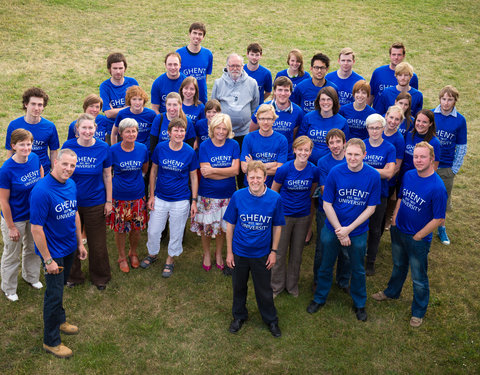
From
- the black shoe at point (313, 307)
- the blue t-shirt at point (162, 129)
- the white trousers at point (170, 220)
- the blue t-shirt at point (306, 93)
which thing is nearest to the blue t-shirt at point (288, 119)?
the blue t-shirt at point (306, 93)

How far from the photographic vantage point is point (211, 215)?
7371 millimetres

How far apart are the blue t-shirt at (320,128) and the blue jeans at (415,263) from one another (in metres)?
1.65

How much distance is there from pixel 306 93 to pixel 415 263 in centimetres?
369

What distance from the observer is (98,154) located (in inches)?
257

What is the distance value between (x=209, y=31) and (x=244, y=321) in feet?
50.3

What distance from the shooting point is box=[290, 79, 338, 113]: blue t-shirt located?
8.50m

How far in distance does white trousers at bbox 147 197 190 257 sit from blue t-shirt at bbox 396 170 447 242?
3.16 m

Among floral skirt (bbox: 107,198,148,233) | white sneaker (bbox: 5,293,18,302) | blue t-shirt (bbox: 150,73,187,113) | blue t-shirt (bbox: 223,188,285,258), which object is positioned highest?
blue t-shirt (bbox: 150,73,187,113)

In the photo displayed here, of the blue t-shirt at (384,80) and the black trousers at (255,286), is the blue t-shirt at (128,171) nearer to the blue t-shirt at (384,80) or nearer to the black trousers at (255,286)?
the black trousers at (255,286)

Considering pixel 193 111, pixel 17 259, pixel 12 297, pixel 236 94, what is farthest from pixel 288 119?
pixel 12 297

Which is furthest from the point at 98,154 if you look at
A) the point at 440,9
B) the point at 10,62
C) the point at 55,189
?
the point at 440,9

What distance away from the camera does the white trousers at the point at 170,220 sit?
23.7 ft

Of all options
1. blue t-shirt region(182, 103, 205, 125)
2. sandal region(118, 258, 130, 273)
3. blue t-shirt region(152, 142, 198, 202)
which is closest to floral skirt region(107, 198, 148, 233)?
blue t-shirt region(152, 142, 198, 202)

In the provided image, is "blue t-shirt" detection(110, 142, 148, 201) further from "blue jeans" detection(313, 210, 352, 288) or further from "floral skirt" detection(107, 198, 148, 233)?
"blue jeans" detection(313, 210, 352, 288)
